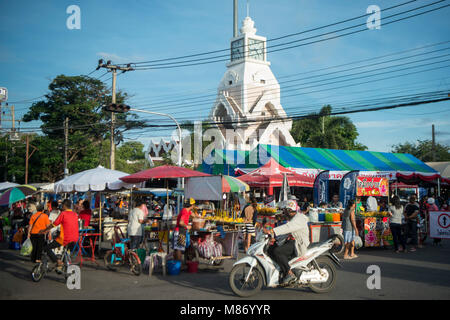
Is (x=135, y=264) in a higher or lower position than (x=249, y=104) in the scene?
lower

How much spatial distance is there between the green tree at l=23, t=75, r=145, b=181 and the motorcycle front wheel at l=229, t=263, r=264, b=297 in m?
31.7

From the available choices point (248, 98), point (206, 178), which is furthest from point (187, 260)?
point (248, 98)

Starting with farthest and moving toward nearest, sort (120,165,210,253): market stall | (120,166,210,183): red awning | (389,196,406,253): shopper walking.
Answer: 1. (389,196,406,253): shopper walking
2. (120,166,210,183): red awning
3. (120,165,210,253): market stall

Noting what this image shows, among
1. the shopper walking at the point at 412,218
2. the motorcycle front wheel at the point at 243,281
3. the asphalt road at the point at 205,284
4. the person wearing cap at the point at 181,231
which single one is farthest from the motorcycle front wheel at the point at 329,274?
the shopper walking at the point at 412,218

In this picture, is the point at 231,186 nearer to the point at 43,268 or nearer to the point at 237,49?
the point at 43,268

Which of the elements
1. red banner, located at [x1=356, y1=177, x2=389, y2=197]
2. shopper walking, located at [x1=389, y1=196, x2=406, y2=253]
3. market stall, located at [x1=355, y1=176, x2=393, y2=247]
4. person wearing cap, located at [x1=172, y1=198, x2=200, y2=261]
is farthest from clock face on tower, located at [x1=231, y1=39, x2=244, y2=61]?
person wearing cap, located at [x1=172, y1=198, x2=200, y2=261]

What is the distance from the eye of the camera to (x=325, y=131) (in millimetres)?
39688

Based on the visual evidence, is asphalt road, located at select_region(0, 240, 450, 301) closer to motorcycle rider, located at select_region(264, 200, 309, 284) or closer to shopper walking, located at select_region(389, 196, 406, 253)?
motorcycle rider, located at select_region(264, 200, 309, 284)

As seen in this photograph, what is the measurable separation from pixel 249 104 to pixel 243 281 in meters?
38.8

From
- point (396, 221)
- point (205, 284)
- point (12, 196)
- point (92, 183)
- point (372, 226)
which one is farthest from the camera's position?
point (12, 196)

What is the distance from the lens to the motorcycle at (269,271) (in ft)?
23.2

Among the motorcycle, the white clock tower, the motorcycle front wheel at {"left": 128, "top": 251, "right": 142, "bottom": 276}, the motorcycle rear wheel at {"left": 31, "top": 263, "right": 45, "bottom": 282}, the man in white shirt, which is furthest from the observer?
the white clock tower

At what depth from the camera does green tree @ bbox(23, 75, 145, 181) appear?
123 ft

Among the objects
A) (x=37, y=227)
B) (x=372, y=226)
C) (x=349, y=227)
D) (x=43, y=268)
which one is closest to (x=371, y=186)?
(x=372, y=226)
